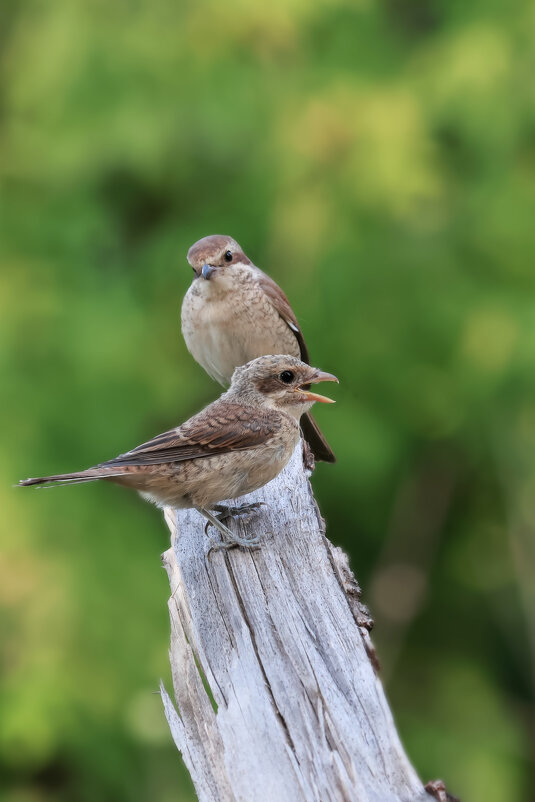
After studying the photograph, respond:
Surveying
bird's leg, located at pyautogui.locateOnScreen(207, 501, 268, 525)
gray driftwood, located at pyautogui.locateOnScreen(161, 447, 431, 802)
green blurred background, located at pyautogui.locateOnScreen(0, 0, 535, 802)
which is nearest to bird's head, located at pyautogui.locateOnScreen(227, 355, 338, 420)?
bird's leg, located at pyautogui.locateOnScreen(207, 501, 268, 525)

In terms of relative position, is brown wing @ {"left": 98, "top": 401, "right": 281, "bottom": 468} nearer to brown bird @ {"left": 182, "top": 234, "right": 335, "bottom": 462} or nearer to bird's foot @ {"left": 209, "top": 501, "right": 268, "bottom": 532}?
bird's foot @ {"left": 209, "top": 501, "right": 268, "bottom": 532}

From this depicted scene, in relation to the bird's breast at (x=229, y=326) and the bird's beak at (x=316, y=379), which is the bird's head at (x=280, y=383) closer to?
the bird's beak at (x=316, y=379)

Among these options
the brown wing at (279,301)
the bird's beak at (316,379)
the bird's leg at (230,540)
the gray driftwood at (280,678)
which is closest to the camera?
the gray driftwood at (280,678)

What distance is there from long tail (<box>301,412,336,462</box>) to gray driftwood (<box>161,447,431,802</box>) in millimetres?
1458

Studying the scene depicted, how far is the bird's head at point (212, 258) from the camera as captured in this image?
17.6 feet

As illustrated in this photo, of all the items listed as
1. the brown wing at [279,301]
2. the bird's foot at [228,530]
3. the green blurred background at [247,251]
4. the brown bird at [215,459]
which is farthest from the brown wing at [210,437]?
the green blurred background at [247,251]

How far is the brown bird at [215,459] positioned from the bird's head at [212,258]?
114 centimetres

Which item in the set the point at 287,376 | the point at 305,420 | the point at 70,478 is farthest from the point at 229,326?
the point at 70,478

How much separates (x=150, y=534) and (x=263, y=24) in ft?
12.6

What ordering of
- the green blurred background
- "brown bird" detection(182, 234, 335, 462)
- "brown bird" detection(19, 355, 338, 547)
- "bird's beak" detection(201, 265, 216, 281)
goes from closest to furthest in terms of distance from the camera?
1. "brown bird" detection(19, 355, 338, 547)
2. "bird's beak" detection(201, 265, 216, 281)
3. "brown bird" detection(182, 234, 335, 462)
4. the green blurred background

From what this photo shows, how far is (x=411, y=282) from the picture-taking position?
24.0ft

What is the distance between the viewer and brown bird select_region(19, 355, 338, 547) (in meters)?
3.96

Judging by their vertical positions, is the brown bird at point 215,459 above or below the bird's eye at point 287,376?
below

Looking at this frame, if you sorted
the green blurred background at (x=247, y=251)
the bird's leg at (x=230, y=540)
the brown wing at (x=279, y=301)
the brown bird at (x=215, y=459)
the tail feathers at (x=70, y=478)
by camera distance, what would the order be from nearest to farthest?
the tail feathers at (x=70, y=478)
the bird's leg at (x=230, y=540)
the brown bird at (x=215, y=459)
the brown wing at (x=279, y=301)
the green blurred background at (x=247, y=251)
